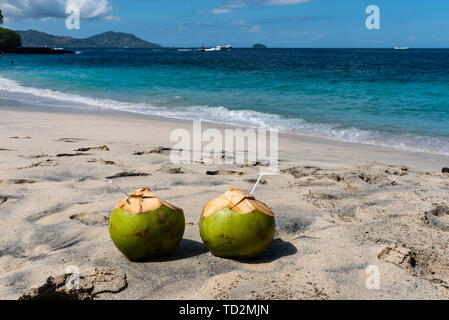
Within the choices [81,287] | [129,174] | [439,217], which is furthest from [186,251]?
[439,217]

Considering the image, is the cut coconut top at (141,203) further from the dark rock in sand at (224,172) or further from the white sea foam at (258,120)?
the white sea foam at (258,120)

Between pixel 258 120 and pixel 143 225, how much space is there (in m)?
8.22

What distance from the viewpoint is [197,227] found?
3.01 metres

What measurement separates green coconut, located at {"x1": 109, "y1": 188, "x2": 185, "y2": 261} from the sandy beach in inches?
5.0

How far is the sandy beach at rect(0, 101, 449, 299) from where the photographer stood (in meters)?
2.21

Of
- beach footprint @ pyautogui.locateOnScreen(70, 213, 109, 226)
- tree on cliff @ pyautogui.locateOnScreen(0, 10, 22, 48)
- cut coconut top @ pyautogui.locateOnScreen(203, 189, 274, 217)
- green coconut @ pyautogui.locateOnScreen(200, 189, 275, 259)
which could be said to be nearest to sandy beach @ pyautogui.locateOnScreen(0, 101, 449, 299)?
beach footprint @ pyautogui.locateOnScreen(70, 213, 109, 226)

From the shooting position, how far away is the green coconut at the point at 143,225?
2.27 meters

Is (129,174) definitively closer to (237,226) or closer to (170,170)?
(170,170)

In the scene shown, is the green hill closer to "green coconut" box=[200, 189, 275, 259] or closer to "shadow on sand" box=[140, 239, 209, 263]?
"shadow on sand" box=[140, 239, 209, 263]

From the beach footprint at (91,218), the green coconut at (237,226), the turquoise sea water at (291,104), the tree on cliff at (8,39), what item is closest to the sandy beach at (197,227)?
the beach footprint at (91,218)

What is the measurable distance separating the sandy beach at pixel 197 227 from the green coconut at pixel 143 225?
13 cm
